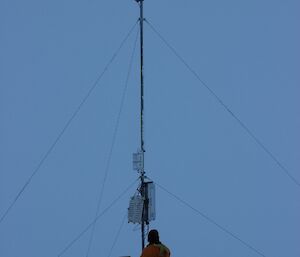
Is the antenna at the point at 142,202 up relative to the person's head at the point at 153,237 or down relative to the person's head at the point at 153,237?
up

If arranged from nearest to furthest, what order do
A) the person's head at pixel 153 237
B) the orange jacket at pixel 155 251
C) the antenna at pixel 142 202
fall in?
the orange jacket at pixel 155 251 → the person's head at pixel 153 237 → the antenna at pixel 142 202

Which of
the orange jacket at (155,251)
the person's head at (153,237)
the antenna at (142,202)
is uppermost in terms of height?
the antenna at (142,202)

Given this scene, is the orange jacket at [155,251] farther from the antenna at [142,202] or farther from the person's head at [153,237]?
the antenna at [142,202]

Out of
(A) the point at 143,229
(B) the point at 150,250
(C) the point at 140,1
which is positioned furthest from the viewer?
(C) the point at 140,1

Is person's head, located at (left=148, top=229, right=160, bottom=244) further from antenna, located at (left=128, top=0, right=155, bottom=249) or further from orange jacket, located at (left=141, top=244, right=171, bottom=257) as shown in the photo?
antenna, located at (left=128, top=0, right=155, bottom=249)

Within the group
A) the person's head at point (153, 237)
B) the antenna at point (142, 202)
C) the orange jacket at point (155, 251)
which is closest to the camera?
the orange jacket at point (155, 251)

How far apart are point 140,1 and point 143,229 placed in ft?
14.9

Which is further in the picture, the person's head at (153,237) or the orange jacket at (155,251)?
the person's head at (153,237)

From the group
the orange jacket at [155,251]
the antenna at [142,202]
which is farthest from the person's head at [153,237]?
the antenna at [142,202]

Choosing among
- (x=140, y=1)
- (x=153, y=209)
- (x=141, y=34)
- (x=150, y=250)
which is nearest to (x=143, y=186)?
(x=153, y=209)

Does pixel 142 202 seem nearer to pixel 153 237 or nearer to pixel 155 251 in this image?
pixel 153 237

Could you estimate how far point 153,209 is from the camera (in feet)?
28.2

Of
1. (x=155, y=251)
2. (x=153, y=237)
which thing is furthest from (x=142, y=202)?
(x=155, y=251)

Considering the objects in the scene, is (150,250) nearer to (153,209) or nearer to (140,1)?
(153,209)
